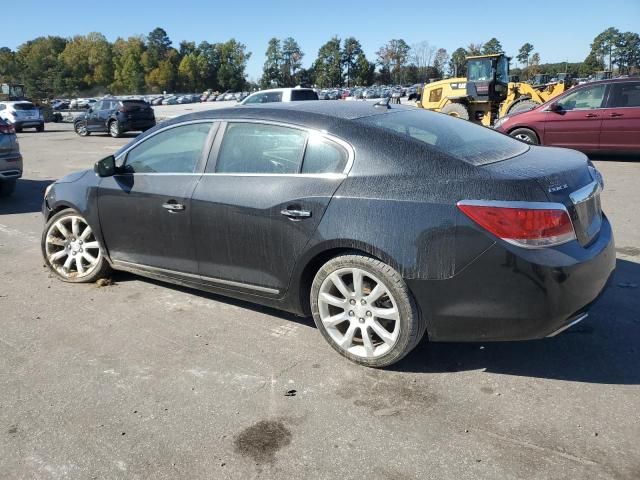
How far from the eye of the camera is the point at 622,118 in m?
10.7

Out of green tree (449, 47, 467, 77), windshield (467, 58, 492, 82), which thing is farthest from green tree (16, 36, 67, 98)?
windshield (467, 58, 492, 82)

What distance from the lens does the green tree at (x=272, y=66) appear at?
139500mm

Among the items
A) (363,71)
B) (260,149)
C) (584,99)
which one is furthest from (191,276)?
(363,71)

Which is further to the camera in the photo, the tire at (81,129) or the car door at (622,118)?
the tire at (81,129)

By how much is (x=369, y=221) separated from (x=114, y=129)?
73.3ft

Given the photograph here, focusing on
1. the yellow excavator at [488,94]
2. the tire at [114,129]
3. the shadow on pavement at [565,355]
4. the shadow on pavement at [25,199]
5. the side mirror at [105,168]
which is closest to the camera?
the shadow on pavement at [565,355]

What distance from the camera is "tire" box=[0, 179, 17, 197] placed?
956 centimetres

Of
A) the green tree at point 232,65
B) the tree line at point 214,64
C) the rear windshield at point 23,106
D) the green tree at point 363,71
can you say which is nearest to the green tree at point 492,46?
the tree line at point 214,64

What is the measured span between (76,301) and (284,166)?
7.46ft

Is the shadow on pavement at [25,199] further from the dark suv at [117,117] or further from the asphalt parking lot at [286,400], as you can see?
the dark suv at [117,117]

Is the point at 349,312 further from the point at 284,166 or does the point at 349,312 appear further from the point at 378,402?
the point at 284,166

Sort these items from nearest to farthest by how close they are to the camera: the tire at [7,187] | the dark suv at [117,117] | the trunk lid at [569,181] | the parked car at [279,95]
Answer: the trunk lid at [569,181], the tire at [7,187], the parked car at [279,95], the dark suv at [117,117]

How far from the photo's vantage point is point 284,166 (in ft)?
11.8

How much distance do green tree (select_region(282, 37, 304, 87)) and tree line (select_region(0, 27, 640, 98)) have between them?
26 centimetres
